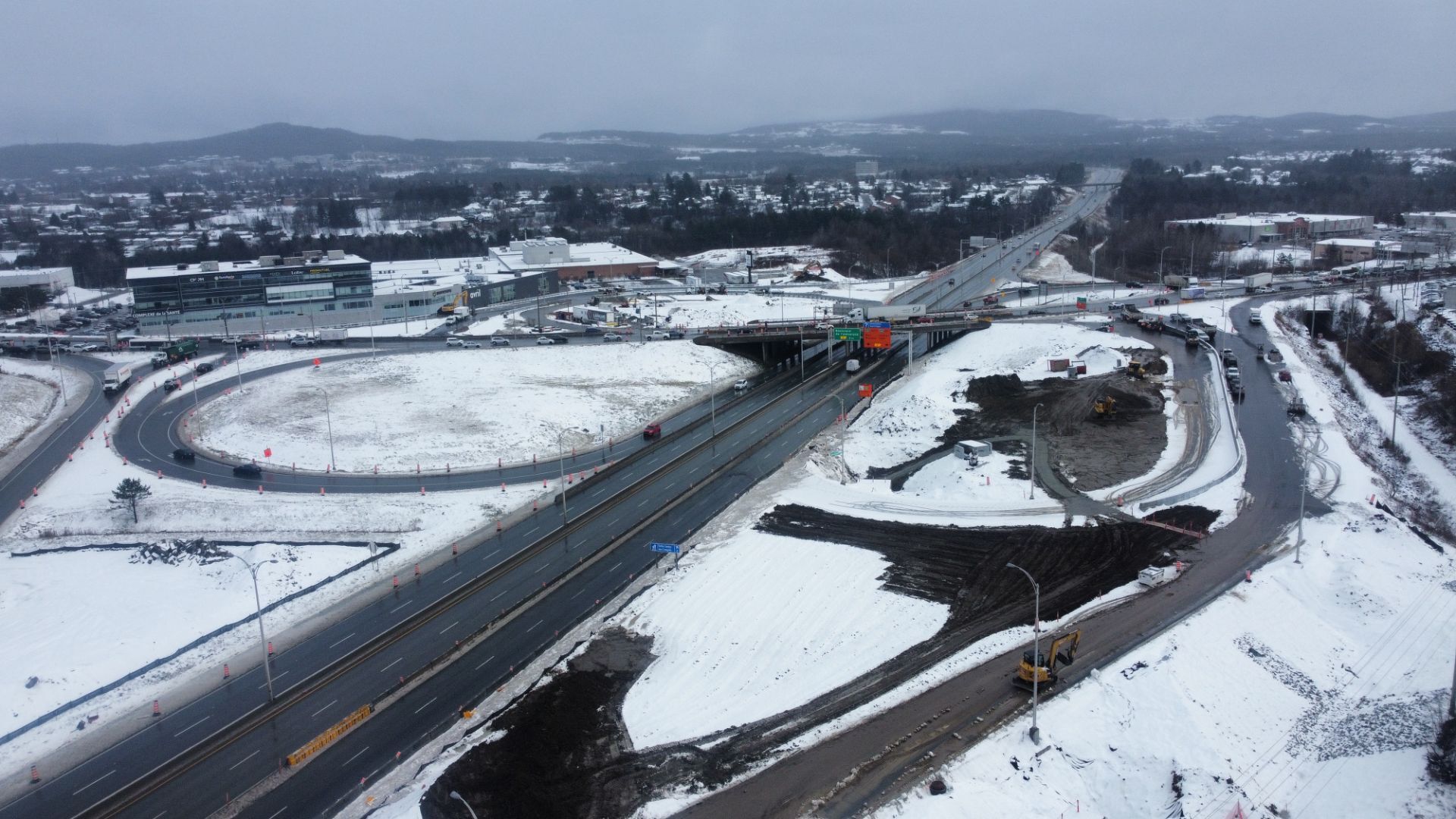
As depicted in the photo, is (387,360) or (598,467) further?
(387,360)

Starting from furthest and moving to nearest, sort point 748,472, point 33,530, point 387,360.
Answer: point 387,360 → point 748,472 → point 33,530

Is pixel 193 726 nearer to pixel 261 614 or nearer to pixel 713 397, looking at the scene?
pixel 261 614

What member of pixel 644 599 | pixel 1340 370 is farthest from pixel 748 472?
pixel 1340 370

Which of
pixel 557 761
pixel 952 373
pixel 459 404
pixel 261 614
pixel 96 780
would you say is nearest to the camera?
pixel 557 761

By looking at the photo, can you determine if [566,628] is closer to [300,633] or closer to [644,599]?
[644,599]

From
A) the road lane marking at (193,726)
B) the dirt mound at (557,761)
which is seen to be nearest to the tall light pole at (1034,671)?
the dirt mound at (557,761)

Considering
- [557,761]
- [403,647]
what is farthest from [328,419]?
[557,761]

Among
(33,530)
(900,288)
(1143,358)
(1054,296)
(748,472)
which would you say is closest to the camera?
(33,530)
